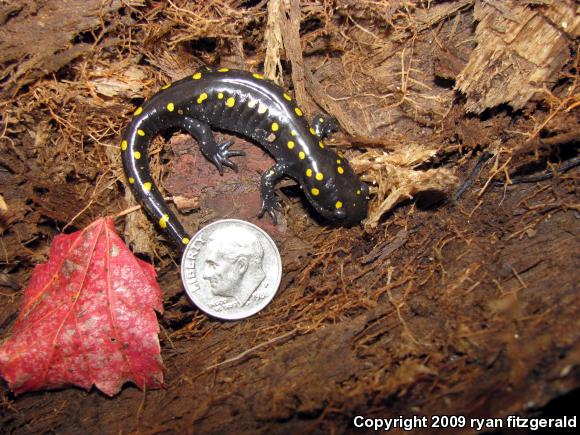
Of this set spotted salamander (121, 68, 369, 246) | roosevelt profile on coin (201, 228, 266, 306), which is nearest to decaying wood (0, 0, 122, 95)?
spotted salamander (121, 68, 369, 246)

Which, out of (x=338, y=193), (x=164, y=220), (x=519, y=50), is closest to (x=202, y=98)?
(x=164, y=220)

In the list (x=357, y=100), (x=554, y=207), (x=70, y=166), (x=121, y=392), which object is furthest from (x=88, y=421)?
(x=554, y=207)

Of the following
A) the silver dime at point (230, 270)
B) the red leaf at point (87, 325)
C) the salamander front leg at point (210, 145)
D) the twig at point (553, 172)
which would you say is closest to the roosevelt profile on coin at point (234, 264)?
the silver dime at point (230, 270)

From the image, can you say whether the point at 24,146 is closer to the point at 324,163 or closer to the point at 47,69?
the point at 47,69

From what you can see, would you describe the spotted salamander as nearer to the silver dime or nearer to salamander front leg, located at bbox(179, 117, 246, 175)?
salamander front leg, located at bbox(179, 117, 246, 175)

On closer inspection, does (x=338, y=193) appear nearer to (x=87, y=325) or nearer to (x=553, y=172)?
(x=553, y=172)

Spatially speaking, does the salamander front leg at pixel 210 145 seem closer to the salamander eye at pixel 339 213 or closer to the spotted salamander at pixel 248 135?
the spotted salamander at pixel 248 135
